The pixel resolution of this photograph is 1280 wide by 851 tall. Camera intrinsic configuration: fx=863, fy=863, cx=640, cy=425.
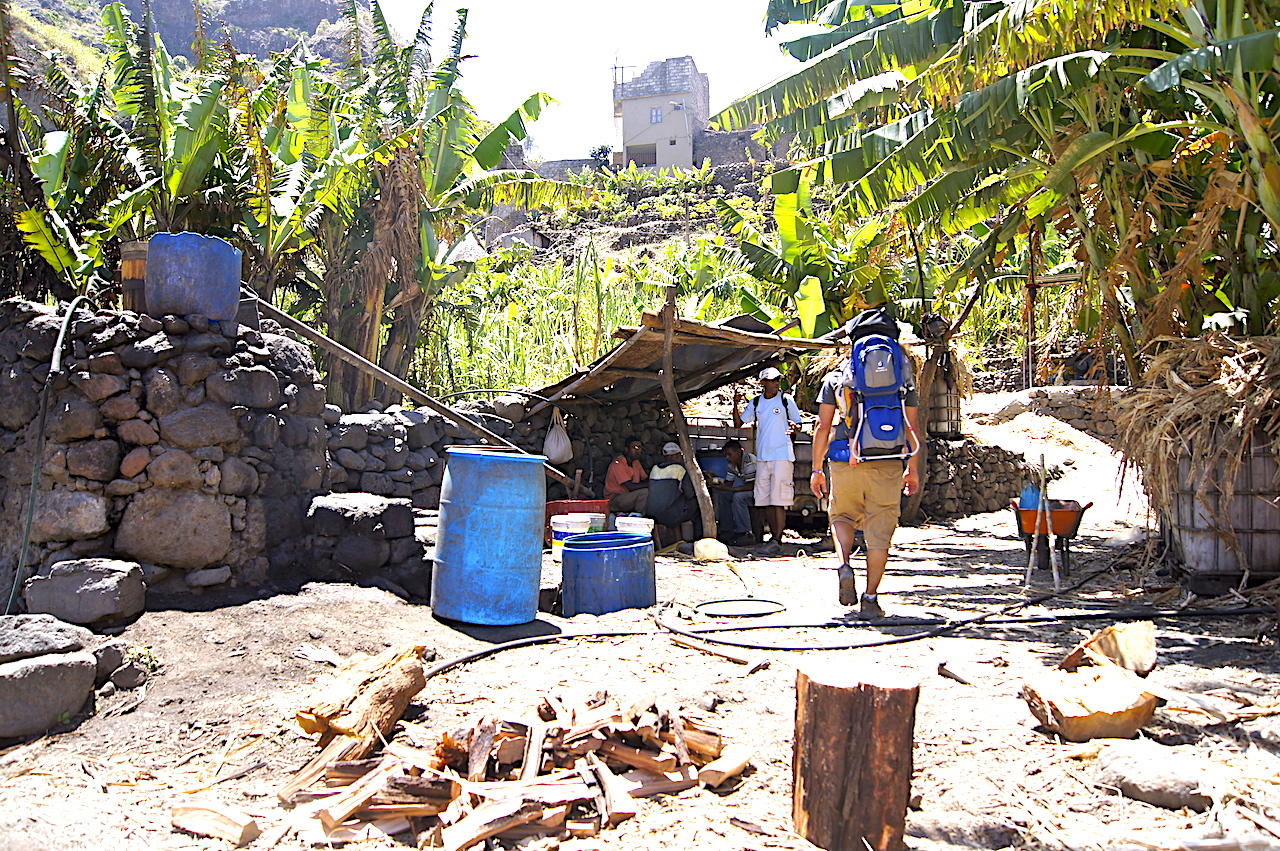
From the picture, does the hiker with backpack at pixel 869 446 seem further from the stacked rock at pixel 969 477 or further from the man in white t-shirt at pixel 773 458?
the stacked rock at pixel 969 477

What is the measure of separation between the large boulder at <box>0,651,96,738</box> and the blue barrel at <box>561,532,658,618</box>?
2.79 m

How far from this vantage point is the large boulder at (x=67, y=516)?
442cm

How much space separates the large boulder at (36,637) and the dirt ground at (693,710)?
0.99 ft

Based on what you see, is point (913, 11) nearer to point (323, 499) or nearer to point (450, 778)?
point (323, 499)

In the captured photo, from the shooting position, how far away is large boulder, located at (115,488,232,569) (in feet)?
14.9

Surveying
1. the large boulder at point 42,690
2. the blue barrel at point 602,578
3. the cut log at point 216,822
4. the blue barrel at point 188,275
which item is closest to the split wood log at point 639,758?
the cut log at point 216,822

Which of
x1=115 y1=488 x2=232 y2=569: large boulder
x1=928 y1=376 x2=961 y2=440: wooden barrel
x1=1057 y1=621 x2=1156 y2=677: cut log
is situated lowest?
x1=1057 y1=621 x2=1156 y2=677: cut log

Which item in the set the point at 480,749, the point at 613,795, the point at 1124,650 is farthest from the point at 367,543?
the point at 1124,650

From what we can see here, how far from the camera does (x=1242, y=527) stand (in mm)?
5453

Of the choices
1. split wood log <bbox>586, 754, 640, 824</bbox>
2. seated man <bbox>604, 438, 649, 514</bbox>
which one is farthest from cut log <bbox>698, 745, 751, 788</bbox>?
seated man <bbox>604, 438, 649, 514</bbox>

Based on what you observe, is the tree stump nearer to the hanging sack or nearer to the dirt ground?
the dirt ground

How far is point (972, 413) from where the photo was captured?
1738 centimetres

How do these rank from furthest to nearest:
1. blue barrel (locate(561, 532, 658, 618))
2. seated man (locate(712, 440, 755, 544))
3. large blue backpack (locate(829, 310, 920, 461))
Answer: seated man (locate(712, 440, 755, 544))
blue barrel (locate(561, 532, 658, 618))
large blue backpack (locate(829, 310, 920, 461))

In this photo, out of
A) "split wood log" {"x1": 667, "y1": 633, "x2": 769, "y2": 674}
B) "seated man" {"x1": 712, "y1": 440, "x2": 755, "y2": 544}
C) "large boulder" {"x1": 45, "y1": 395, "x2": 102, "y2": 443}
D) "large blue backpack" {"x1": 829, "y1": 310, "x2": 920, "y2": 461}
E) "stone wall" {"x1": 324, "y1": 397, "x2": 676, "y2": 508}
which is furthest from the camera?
"seated man" {"x1": 712, "y1": 440, "x2": 755, "y2": 544}
